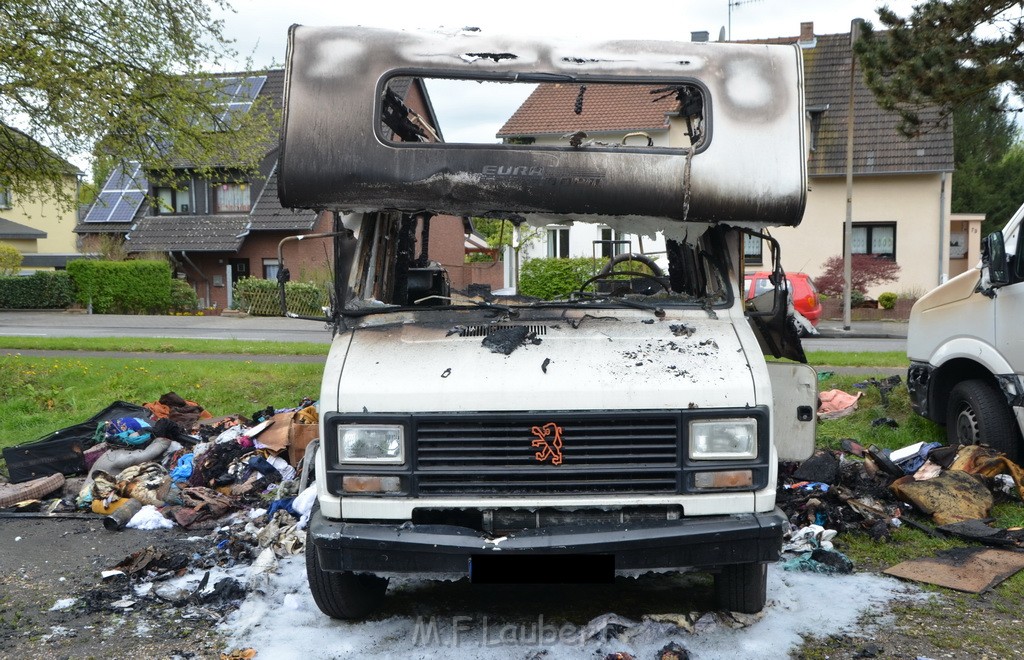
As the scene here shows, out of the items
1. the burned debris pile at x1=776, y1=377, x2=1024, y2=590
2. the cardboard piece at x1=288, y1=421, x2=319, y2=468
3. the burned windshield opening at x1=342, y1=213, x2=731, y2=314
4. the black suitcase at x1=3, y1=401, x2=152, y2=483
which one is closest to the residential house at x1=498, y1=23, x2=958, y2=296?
the cardboard piece at x1=288, y1=421, x2=319, y2=468

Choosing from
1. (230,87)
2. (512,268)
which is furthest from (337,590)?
(230,87)

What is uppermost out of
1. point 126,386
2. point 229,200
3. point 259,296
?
point 229,200

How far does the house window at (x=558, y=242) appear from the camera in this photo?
585 cm

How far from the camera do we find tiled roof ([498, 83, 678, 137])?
5570mm

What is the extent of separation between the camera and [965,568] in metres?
5.16

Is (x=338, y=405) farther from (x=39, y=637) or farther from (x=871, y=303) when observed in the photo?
(x=871, y=303)

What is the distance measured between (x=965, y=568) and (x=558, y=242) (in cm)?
332

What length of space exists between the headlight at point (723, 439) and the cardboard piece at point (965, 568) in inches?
71.4

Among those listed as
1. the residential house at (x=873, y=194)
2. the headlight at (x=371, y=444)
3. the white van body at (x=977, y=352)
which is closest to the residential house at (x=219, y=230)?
the residential house at (x=873, y=194)

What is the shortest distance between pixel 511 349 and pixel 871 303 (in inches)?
1010

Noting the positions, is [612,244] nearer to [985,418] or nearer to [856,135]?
[985,418]

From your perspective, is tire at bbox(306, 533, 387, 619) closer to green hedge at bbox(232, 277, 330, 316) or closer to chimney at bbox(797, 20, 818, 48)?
green hedge at bbox(232, 277, 330, 316)

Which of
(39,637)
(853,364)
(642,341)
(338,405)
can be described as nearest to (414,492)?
(338,405)

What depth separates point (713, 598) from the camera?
4.64m
